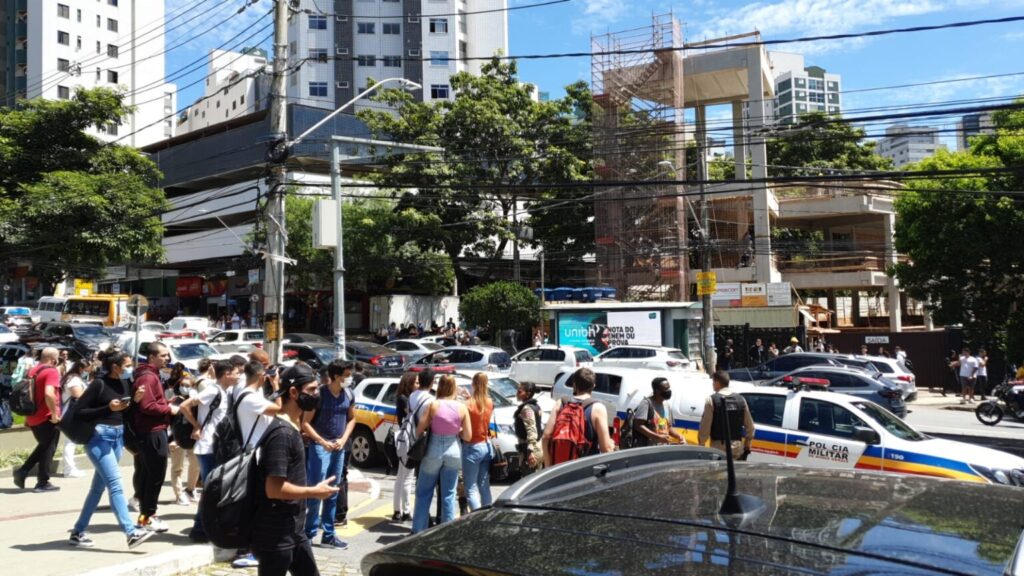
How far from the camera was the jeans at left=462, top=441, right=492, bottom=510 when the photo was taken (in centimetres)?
758

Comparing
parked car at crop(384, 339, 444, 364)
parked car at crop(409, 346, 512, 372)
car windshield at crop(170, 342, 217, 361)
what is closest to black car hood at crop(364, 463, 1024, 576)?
parked car at crop(409, 346, 512, 372)

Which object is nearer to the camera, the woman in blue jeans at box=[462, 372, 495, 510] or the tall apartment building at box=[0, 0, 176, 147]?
the woman in blue jeans at box=[462, 372, 495, 510]

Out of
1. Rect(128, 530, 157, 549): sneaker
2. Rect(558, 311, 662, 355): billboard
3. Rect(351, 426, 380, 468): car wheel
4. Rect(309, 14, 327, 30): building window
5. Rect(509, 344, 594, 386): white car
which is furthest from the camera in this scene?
Rect(309, 14, 327, 30): building window

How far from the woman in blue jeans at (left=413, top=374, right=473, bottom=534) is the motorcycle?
1757 centimetres

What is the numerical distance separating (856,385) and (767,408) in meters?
10.3

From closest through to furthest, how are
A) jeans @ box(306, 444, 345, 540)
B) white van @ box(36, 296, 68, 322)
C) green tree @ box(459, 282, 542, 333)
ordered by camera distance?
jeans @ box(306, 444, 345, 540), green tree @ box(459, 282, 542, 333), white van @ box(36, 296, 68, 322)

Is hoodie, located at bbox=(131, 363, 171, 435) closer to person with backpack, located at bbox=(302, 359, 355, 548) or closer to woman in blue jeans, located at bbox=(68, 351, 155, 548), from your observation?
woman in blue jeans, located at bbox=(68, 351, 155, 548)

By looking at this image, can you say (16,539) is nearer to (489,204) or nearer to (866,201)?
(489,204)

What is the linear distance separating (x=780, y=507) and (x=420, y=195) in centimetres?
3854

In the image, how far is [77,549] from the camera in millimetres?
6934

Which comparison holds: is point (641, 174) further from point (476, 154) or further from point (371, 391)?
point (371, 391)

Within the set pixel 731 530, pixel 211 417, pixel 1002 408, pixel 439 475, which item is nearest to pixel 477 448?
pixel 439 475

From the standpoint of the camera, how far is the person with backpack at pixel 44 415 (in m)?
9.00

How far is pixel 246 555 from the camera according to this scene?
7000 millimetres
